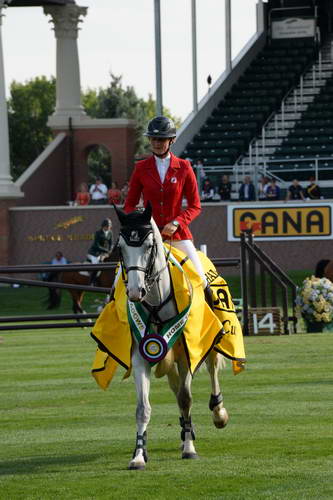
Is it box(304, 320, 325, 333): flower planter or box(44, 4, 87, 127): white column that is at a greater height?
box(44, 4, 87, 127): white column

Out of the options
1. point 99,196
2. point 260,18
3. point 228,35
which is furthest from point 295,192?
point 260,18

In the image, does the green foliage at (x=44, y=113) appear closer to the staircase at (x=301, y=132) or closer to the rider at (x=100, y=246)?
the staircase at (x=301, y=132)

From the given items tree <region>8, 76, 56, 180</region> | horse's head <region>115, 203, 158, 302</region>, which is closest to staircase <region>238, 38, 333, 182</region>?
horse's head <region>115, 203, 158, 302</region>

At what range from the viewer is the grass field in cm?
879

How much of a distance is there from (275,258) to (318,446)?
97.4ft

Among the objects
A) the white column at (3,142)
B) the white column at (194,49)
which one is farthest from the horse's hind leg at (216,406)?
the white column at (194,49)

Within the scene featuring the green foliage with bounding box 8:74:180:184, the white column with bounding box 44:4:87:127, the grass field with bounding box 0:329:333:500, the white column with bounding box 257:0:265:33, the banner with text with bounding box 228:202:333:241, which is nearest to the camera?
the grass field with bounding box 0:329:333:500

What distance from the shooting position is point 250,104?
158 feet

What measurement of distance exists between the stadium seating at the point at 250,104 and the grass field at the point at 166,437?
27929 mm

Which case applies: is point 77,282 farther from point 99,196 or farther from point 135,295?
point 135,295

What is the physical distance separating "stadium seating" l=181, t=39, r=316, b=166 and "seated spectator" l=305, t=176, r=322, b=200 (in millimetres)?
5581

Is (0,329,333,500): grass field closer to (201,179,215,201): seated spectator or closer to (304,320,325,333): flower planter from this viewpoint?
(304,320,325,333): flower planter

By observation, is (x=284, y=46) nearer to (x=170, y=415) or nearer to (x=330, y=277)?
(x=330, y=277)

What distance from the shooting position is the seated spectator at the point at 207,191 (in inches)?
1556
